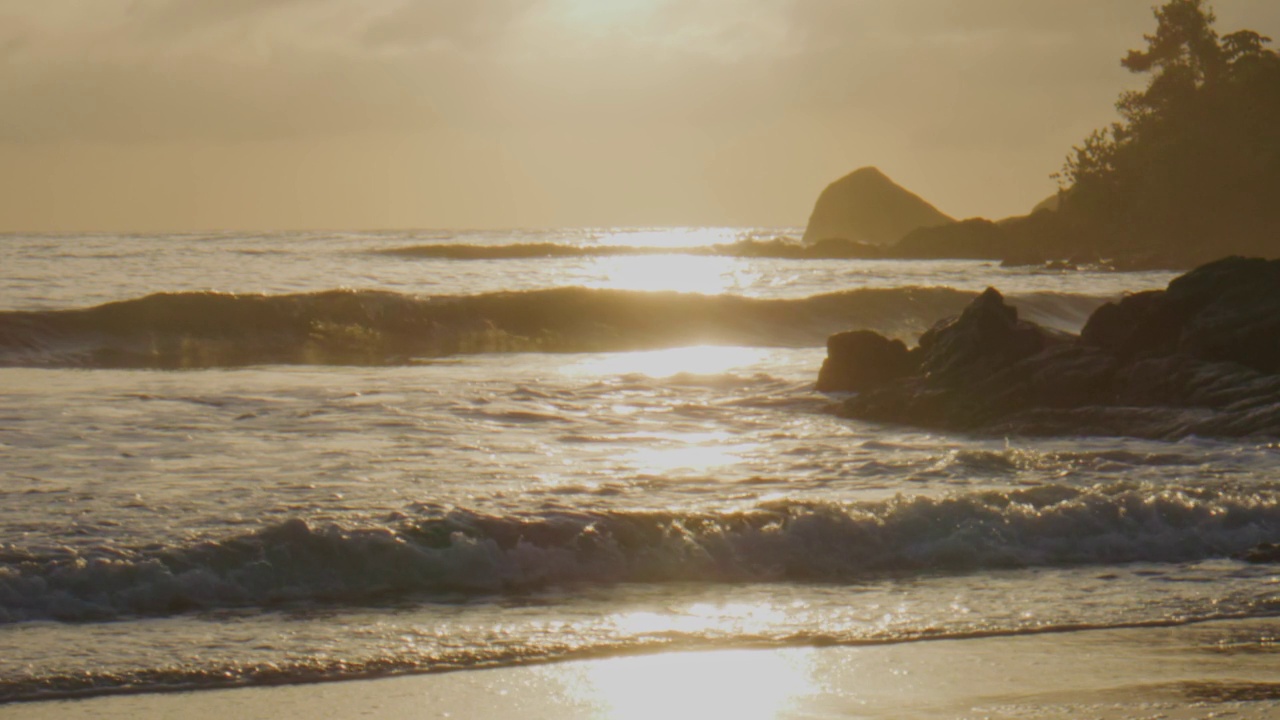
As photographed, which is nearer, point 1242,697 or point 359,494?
point 1242,697

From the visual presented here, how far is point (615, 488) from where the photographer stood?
851cm

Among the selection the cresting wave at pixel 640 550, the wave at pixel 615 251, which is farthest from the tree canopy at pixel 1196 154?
the cresting wave at pixel 640 550

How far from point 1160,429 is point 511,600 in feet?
21.2

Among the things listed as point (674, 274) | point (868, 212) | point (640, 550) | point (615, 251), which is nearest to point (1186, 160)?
point (674, 274)

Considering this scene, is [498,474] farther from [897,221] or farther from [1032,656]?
[897,221]

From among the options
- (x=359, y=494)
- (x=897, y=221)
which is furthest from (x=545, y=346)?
(x=897, y=221)

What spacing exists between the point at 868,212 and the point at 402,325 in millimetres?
96727

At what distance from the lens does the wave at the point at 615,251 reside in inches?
2216

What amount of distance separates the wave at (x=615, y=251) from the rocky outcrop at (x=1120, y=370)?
1600 inches

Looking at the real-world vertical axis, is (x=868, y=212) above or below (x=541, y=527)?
above

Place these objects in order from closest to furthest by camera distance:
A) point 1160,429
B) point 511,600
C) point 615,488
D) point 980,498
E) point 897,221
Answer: point 511,600 < point 980,498 < point 615,488 < point 1160,429 < point 897,221

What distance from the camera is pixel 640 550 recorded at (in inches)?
279

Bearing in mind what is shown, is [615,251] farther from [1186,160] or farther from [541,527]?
[541,527]

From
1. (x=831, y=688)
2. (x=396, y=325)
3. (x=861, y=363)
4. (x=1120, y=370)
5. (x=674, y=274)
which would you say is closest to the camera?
(x=831, y=688)
